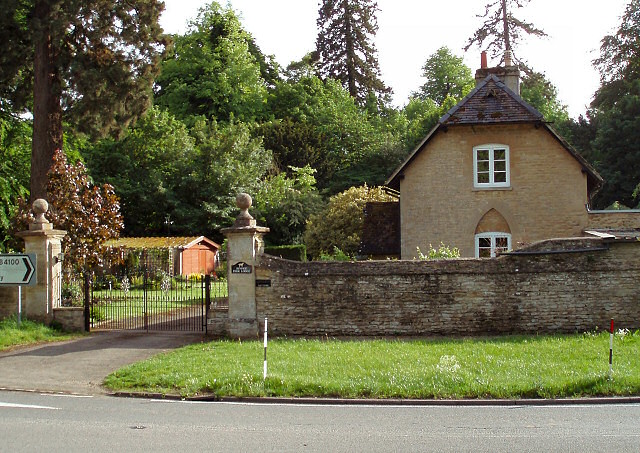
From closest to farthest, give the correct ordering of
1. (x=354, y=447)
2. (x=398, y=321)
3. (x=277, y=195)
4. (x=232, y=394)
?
(x=354, y=447) < (x=232, y=394) < (x=398, y=321) < (x=277, y=195)

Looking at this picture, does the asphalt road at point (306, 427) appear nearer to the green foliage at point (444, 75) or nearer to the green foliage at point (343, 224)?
the green foliage at point (343, 224)

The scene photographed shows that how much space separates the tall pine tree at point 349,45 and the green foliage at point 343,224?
101ft

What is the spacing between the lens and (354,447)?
26.1 ft

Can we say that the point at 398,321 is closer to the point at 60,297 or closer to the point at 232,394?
the point at 232,394

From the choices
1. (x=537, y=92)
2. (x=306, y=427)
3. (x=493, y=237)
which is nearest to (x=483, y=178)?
(x=493, y=237)

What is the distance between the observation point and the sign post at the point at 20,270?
18.2 metres

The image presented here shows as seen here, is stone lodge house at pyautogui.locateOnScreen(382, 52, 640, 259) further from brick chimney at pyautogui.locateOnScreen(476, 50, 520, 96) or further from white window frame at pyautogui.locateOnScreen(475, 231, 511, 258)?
brick chimney at pyautogui.locateOnScreen(476, 50, 520, 96)

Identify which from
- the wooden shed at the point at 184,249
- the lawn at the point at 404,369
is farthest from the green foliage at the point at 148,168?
the lawn at the point at 404,369

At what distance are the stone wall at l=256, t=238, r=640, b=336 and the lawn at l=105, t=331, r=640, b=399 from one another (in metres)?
0.83

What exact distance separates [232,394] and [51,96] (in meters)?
18.8

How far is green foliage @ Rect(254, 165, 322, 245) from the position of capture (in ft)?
154

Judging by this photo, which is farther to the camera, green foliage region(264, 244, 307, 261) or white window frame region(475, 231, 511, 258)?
green foliage region(264, 244, 307, 261)

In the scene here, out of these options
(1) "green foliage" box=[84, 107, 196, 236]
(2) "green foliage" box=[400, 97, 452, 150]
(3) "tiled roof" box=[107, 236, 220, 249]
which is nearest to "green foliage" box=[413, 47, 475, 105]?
(2) "green foliage" box=[400, 97, 452, 150]

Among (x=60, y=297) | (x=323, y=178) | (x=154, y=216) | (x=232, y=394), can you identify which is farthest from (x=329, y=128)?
A: (x=232, y=394)
